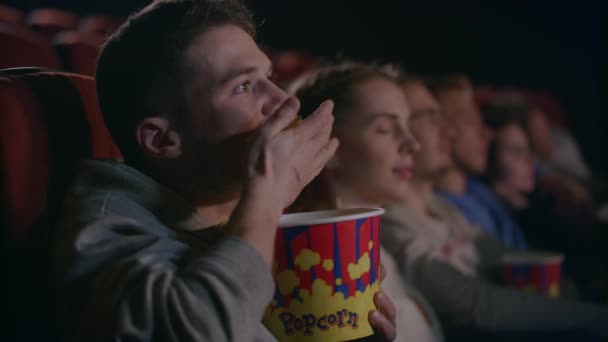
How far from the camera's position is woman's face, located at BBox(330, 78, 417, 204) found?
91cm

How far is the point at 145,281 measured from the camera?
0.48 meters

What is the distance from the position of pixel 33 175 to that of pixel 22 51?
206 millimetres

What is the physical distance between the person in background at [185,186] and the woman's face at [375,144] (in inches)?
10.8

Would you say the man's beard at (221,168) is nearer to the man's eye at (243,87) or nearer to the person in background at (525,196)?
the man's eye at (243,87)

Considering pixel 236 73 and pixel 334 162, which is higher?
pixel 236 73

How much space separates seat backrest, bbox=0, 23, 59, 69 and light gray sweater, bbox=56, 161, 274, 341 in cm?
24

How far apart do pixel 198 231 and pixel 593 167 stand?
2.84 m

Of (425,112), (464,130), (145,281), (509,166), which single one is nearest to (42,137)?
(145,281)

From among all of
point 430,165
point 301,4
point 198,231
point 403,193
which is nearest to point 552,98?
point 301,4

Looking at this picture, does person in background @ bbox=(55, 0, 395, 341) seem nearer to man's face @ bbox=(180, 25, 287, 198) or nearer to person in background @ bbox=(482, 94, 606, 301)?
man's face @ bbox=(180, 25, 287, 198)

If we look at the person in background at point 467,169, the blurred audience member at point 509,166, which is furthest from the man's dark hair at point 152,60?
the blurred audience member at point 509,166

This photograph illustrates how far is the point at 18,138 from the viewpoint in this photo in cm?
61

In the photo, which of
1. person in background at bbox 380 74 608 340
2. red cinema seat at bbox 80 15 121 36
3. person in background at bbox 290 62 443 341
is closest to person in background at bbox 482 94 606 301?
person in background at bbox 380 74 608 340

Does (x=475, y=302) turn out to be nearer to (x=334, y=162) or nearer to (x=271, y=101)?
(x=334, y=162)
